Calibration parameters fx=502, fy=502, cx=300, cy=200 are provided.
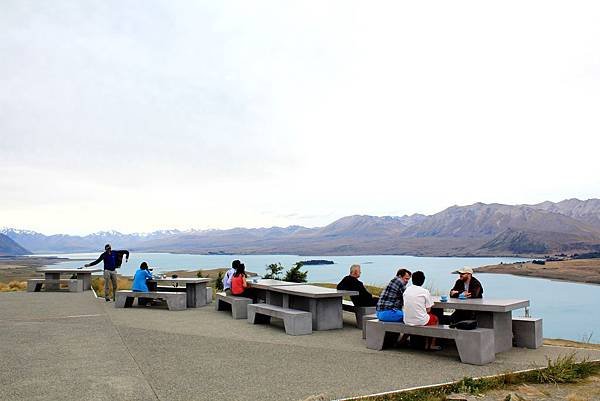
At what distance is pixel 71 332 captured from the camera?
8945 mm

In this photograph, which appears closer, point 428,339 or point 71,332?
point 428,339

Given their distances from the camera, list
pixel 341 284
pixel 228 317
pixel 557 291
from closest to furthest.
Result: 1. pixel 341 284
2. pixel 228 317
3. pixel 557 291

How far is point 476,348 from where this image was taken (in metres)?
6.46

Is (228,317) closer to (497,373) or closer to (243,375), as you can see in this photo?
(243,375)

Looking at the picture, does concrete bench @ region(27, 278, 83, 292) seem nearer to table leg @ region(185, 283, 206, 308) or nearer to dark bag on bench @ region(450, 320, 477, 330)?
table leg @ region(185, 283, 206, 308)

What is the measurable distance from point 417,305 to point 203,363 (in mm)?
3030

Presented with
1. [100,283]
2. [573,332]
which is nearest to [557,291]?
[573,332]

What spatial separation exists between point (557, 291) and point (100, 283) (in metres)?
75.3

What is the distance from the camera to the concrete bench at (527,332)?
7.61m

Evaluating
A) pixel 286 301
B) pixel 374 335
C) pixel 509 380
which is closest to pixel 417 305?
pixel 374 335

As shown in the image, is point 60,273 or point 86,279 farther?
point 86,279

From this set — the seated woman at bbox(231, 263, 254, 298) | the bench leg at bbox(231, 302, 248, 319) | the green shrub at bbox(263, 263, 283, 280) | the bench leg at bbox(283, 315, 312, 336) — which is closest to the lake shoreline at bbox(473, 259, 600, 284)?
the green shrub at bbox(263, 263, 283, 280)

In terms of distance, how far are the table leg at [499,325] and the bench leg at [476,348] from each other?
66 centimetres

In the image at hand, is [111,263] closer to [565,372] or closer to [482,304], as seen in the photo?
[482,304]
